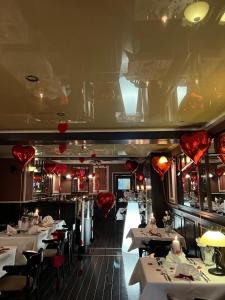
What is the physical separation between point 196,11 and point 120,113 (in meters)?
2.41

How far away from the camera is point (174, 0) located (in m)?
1.66

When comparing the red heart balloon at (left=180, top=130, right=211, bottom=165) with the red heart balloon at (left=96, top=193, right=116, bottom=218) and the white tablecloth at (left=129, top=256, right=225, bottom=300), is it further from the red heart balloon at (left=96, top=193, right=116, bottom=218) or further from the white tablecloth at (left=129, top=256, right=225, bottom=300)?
the white tablecloth at (left=129, top=256, right=225, bottom=300)

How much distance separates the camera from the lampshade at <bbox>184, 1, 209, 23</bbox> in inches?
66.8

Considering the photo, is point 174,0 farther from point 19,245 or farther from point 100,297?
point 19,245

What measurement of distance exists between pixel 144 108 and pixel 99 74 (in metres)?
1.35

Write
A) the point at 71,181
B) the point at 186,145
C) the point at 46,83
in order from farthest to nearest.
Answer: the point at 71,181 → the point at 186,145 → the point at 46,83

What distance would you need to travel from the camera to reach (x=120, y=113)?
4105 mm

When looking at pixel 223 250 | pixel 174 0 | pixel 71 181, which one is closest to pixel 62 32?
pixel 174 0

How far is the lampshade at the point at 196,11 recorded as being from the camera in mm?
1697

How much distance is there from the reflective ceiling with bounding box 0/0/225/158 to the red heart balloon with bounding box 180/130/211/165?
1.23ft

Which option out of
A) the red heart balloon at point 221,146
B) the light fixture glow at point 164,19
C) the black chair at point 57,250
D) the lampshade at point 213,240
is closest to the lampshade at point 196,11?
the light fixture glow at point 164,19

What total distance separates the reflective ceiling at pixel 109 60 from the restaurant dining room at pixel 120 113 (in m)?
0.01

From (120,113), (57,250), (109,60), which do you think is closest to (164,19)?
(109,60)

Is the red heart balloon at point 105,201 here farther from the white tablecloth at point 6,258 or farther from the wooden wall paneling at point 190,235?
the wooden wall paneling at point 190,235
